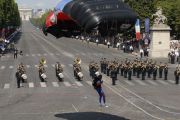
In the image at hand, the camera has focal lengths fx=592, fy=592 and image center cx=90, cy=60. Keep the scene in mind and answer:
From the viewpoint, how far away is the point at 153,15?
356 feet

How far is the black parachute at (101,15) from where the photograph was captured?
17.7 meters

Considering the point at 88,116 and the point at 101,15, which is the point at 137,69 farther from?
the point at 101,15

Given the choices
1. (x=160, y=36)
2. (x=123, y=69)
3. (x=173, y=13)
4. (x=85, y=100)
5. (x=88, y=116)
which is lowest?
(x=85, y=100)

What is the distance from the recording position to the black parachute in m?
17.7

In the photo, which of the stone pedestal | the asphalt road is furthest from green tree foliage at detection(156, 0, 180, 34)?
the asphalt road

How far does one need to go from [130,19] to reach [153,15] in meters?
91.8

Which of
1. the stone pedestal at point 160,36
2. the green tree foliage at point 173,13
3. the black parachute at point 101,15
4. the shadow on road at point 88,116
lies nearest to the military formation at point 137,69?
the shadow on road at point 88,116

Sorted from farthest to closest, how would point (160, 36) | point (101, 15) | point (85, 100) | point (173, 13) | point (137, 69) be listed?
point (173, 13), point (160, 36), point (137, 69), point (85, 100), point (101, 15)

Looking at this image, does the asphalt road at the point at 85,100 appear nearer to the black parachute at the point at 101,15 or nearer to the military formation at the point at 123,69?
the military formation at the point at 123,69

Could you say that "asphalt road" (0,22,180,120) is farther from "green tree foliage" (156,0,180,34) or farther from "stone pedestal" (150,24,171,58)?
"green tree foliage" (156,0,180,34)

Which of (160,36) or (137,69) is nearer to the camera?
(137,69)

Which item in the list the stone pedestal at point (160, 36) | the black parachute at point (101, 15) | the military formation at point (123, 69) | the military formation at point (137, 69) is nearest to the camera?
the black parachute at point (101, 15)

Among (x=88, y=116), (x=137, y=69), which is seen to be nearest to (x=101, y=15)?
(x=88, y=116)

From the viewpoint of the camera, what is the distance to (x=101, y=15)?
17766 mm
